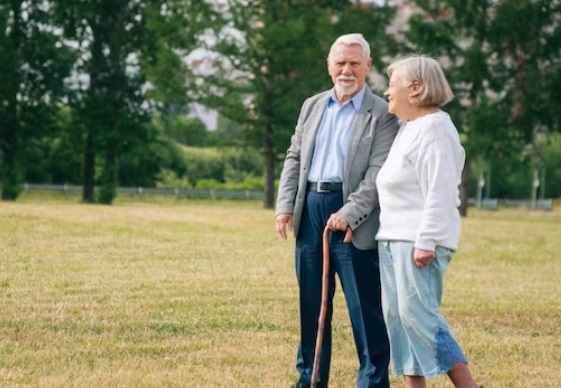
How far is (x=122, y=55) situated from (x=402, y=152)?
3638cm

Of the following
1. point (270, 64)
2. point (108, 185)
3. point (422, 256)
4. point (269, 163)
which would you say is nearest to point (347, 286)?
point (422, 256)

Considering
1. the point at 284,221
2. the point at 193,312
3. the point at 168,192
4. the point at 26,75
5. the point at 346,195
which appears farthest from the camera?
the point at 168,192

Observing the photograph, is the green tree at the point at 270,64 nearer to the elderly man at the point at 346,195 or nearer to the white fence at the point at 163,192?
the white fence at the point at 163,192

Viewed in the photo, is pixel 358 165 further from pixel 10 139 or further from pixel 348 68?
pixel 10 139

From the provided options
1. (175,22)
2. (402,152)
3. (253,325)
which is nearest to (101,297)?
(253,325)

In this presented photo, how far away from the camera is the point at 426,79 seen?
5.20 meters

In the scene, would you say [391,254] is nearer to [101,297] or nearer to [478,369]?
[478,369]

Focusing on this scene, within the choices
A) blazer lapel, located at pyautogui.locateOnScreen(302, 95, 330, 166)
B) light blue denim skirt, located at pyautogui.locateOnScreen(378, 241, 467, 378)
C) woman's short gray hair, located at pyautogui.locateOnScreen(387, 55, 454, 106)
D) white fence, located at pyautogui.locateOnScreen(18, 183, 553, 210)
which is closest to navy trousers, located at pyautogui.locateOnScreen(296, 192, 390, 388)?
blazer lapel, located at pyautogui.locateOnScreen(302, 95, 330, 166)

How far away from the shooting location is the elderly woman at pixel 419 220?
17.0ft

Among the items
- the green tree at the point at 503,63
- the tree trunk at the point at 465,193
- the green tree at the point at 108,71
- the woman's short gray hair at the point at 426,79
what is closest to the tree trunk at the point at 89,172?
the green tree at the point at 108,71

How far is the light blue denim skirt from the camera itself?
17.3ft

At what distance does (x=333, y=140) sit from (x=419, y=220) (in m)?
0.97

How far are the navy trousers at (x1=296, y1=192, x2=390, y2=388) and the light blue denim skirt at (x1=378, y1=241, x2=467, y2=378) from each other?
47cm

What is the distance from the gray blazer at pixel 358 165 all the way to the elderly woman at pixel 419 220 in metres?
0.34
